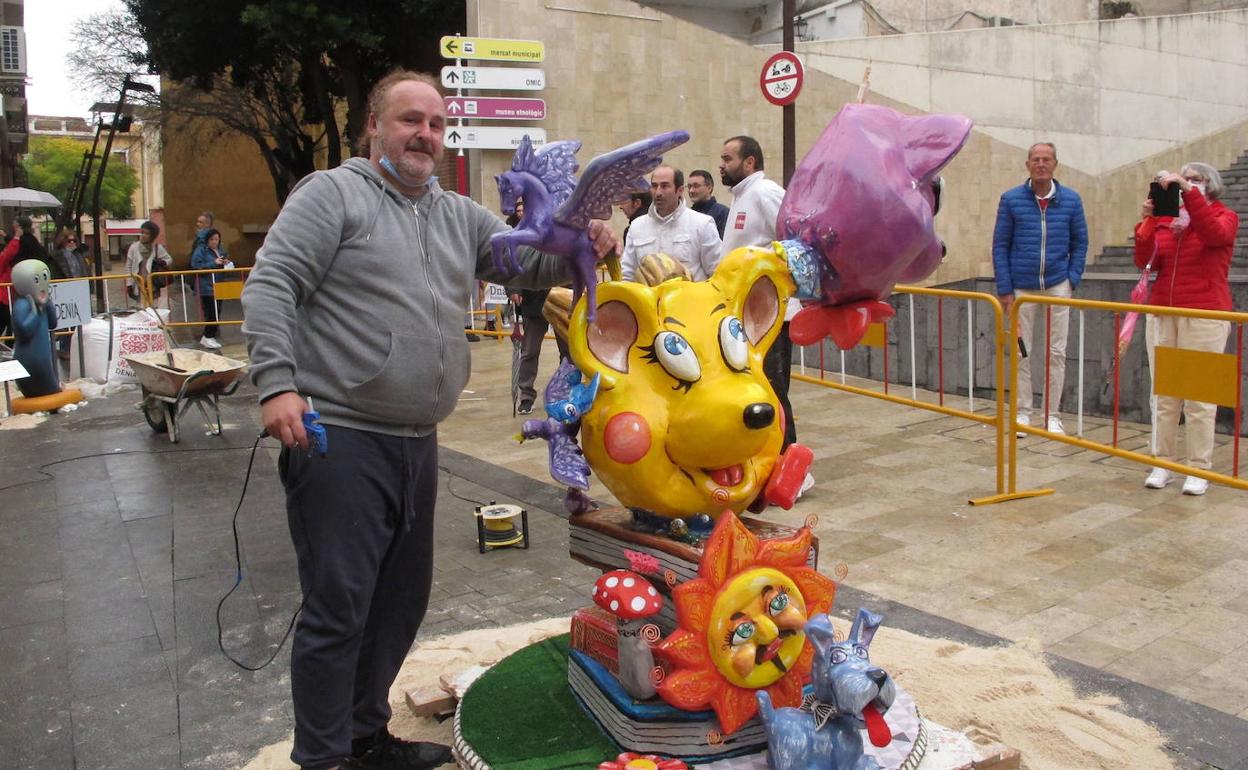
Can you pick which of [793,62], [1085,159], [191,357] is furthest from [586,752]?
Result: [1085,159]

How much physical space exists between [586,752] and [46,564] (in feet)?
12.5

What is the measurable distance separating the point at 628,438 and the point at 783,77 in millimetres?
8404

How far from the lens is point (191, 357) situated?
8.87m

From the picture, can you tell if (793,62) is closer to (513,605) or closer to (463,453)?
(463,453)

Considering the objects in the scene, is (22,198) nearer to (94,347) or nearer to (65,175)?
(94,347)

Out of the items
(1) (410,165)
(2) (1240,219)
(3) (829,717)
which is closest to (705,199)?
(1) (410,165)

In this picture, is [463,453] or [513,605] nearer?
[513,605]

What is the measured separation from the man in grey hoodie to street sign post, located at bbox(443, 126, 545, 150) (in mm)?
11609

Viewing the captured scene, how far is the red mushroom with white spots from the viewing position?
2779 millimetres

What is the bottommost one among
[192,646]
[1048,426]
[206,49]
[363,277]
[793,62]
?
[192,646]

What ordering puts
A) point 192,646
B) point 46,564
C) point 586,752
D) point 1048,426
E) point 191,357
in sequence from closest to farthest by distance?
point 586,752 → point 192,646 → point 46,564 → point 1048,426 → point 191,357

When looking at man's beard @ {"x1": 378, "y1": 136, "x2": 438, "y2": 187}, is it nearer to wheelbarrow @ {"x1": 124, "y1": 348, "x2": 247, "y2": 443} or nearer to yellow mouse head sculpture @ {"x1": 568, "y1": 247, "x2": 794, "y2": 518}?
yellow mouse head sculpture @ {"x1": 568, "y1": 247, "x2": 794, "y2": 518}

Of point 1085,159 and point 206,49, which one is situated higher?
point 206,49

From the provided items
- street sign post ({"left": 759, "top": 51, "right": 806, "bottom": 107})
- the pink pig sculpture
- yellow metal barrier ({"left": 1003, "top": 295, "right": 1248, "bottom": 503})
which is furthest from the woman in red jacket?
street sign post ({"left": 759, "top": 51, "right": 806, "bottom": 107})
